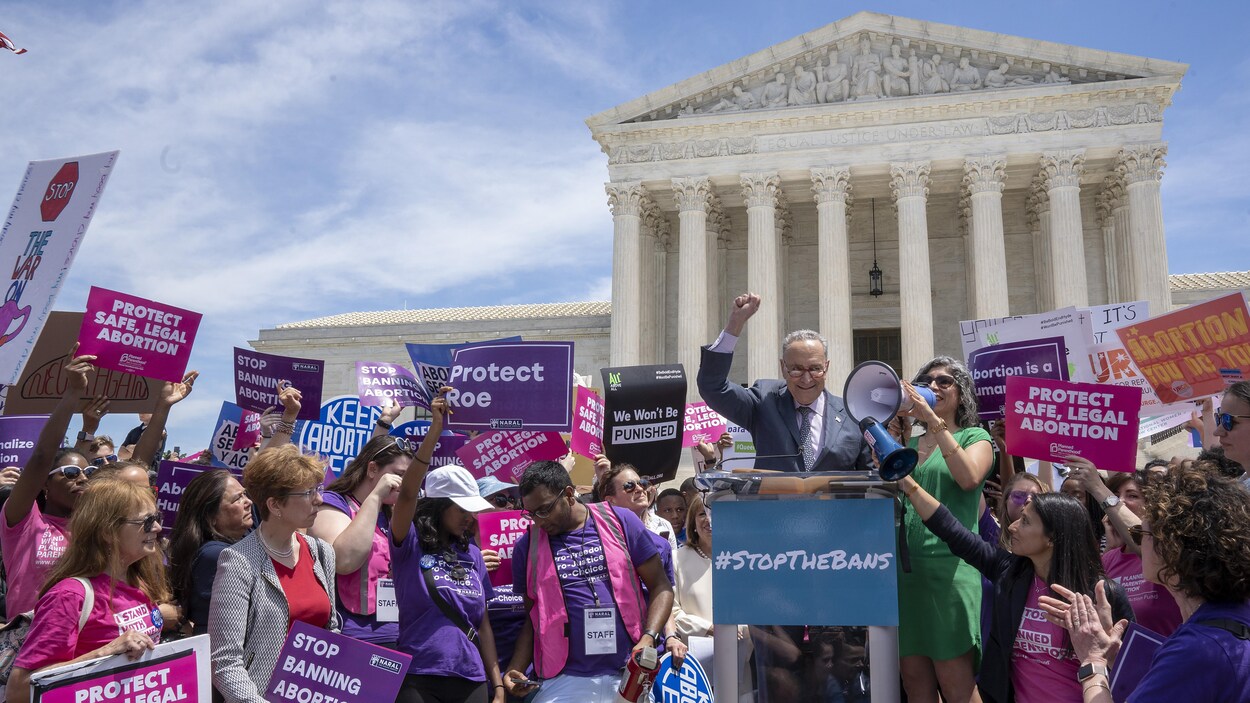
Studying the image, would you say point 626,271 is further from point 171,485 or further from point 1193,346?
point 171,485

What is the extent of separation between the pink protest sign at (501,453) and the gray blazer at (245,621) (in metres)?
4.87

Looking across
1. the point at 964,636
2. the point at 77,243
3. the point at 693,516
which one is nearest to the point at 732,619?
the point at 964,636

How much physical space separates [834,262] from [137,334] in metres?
26.2

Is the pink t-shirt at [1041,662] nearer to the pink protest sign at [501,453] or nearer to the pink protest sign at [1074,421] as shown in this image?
the pink protest sign at [1074,421]

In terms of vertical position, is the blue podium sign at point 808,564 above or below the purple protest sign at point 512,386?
below

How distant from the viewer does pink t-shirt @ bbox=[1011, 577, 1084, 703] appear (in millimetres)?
4840

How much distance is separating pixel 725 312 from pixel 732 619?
33.6m

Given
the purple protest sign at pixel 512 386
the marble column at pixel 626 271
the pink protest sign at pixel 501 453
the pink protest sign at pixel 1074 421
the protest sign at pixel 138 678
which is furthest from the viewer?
the marble column at pixel 626 271

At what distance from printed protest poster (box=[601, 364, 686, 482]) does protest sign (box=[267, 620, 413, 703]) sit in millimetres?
5112

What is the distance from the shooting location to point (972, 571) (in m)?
5.34

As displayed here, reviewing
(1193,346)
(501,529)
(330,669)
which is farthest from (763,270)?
(330,669)

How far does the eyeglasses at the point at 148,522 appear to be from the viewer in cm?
466

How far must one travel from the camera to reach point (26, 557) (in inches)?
240

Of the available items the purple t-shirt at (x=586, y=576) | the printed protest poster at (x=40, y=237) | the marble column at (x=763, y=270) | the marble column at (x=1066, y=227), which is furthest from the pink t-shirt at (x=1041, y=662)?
the marble column at (x=1066, y=227)
